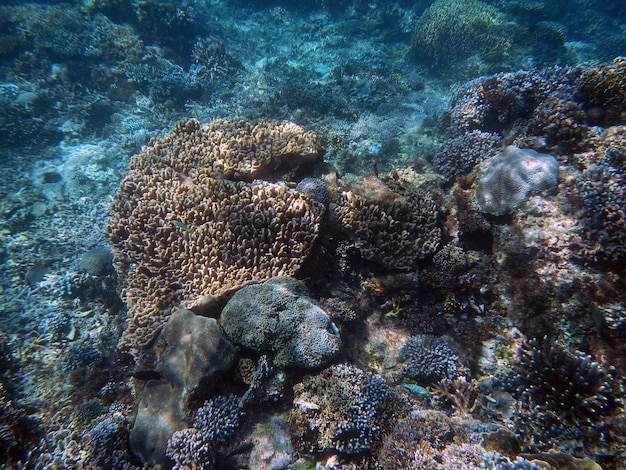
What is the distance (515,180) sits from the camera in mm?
4648

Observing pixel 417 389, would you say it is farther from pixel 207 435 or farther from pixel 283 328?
pixel 207 435

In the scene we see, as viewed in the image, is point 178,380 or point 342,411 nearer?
point 342,411

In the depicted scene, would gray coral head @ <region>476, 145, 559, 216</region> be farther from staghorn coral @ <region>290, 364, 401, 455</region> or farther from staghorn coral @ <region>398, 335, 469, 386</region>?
staghorn coral @ <region>290, 364, 401, 455</region>

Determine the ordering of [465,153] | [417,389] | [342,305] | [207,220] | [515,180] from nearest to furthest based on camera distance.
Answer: [417,389] < [342,305] < [515,180] < [207,220] < [465,153]

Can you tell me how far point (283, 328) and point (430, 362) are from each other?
2014 mm

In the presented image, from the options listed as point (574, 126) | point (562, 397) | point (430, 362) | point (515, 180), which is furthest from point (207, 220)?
point (574, 126)

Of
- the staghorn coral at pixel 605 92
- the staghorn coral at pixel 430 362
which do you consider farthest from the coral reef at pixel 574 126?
the staghorn coral at pixel 430 362

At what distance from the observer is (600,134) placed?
4.57 metres

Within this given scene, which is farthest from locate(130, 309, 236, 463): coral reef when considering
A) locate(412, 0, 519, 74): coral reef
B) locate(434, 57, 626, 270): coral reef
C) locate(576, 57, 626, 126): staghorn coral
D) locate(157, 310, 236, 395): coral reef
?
locate(412, 0, 519, 74): coral reef

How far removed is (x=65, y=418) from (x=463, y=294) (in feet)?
19.1

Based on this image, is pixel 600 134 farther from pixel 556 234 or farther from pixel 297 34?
pixel 297 34

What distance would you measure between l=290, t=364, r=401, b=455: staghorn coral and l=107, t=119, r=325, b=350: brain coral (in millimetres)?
1468

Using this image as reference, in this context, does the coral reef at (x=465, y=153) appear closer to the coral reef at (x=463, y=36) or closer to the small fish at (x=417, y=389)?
the small fish at (x=417, y=389)

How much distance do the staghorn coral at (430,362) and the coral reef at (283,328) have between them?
1157 millimetres
